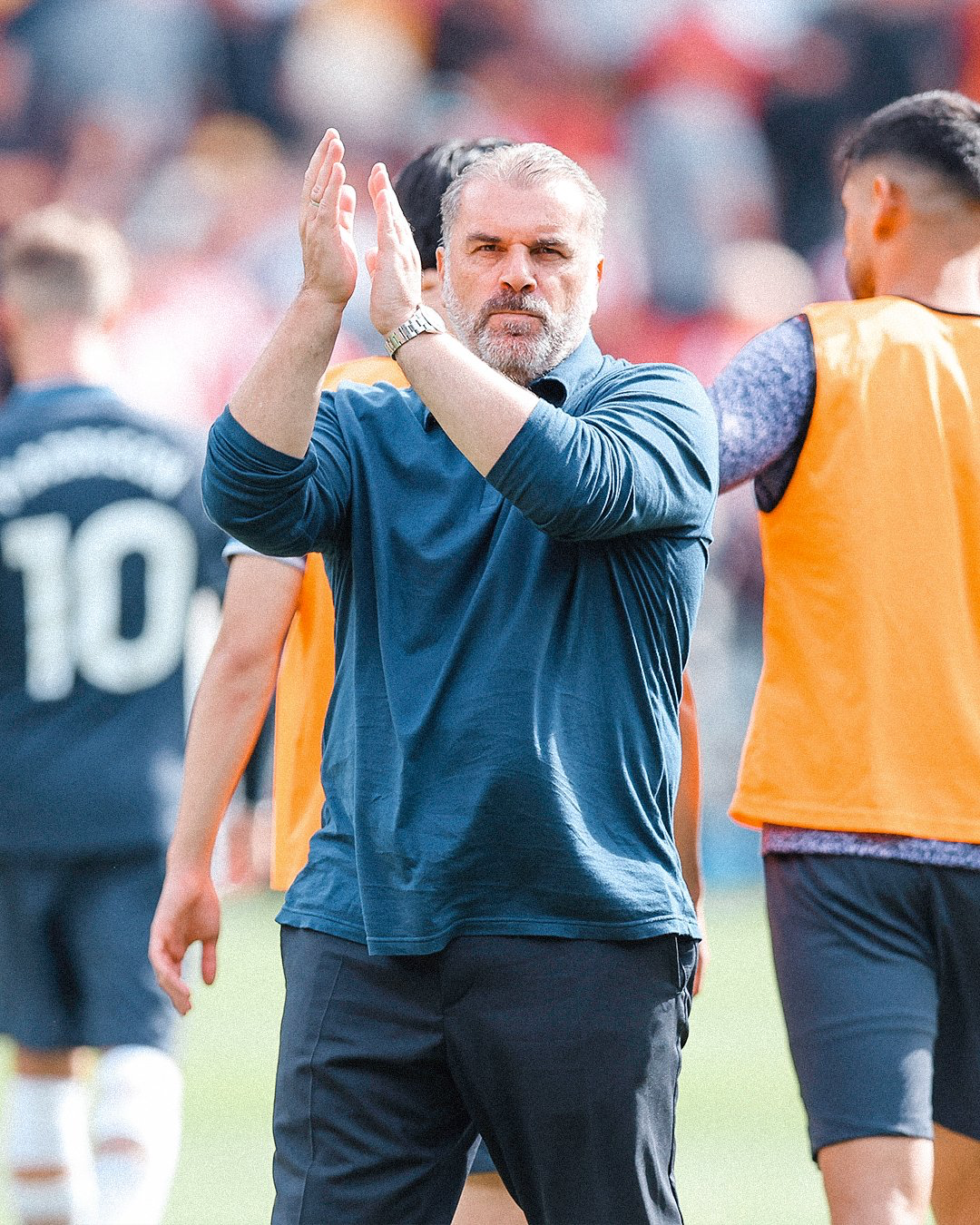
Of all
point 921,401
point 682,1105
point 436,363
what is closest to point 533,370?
point 436,363

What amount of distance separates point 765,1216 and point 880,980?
1.94 meters

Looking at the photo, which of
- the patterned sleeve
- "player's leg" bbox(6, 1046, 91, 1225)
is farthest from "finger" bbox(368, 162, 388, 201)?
"player's leg" bbox(6, 1046, 91, 1225)

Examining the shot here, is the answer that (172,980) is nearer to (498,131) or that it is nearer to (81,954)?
(81,954)

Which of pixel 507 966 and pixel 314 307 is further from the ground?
pixel 314 307

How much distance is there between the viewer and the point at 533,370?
2678 millimetres

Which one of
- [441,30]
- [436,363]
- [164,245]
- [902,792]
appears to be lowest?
[902,792]

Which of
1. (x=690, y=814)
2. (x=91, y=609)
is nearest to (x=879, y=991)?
(x=690, y=814)

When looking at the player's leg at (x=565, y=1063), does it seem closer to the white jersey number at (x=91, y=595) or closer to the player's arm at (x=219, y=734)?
the player's arm at (x=219, y=734)

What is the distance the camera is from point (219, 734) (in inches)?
126

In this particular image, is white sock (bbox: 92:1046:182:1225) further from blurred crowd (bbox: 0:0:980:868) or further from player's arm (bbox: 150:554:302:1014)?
blurred crowd (bbox: 0:0:980:868)

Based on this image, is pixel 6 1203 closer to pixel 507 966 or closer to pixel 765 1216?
pixel 765 1216

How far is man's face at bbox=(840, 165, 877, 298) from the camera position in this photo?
3381mm

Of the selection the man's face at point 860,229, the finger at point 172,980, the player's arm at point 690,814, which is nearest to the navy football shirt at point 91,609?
the finger at point 172,980

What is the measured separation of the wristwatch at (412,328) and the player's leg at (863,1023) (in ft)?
3.83
